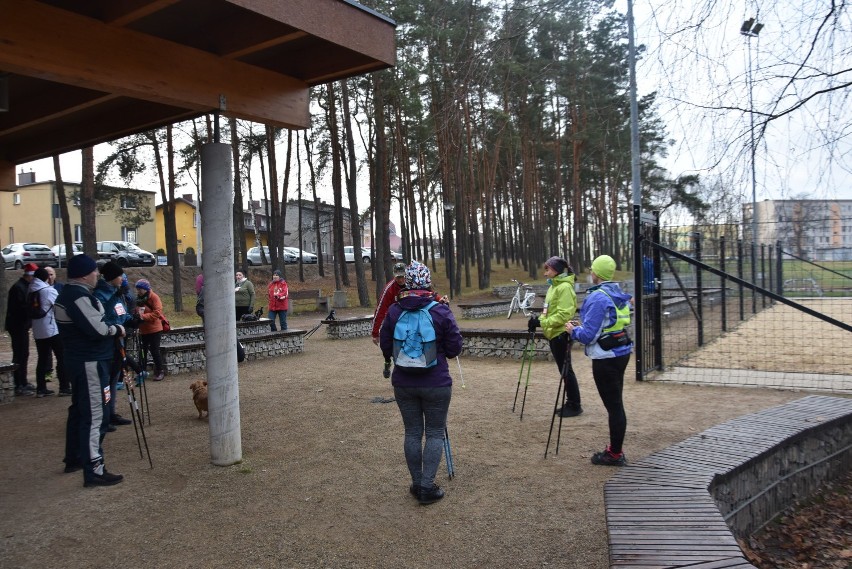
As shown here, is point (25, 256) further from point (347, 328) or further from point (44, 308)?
point (44, 308)

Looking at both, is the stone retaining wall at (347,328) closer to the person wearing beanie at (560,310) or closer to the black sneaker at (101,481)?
the person wearing beanie at (560,310)

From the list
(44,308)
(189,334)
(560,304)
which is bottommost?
(189,334)

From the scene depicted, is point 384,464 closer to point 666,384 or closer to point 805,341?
point 666,384

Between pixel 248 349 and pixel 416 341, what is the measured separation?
848 centimetres

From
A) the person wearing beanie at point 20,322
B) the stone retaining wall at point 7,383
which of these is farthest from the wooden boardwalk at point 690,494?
the stone retaining wall at point 7,383

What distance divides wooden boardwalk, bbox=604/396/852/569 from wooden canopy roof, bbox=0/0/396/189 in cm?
403

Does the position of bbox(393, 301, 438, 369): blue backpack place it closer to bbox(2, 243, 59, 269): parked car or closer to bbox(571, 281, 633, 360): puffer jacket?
bbox(571, 281, 633, 360): puffer jacket

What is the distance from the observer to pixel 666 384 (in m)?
8.84

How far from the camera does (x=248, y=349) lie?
1200 cm

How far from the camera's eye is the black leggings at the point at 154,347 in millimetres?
9727

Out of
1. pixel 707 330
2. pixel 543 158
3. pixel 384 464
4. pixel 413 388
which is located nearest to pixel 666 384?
pixel 384 464

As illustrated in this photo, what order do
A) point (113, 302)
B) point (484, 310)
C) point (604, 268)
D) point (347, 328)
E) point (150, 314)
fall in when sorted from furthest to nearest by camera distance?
point (484, 310), point (347, 328), point (150, 314), point (113, 302), point (604, 268)

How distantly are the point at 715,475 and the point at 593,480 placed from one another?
3.12 feet

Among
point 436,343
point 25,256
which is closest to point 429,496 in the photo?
point 436,343
